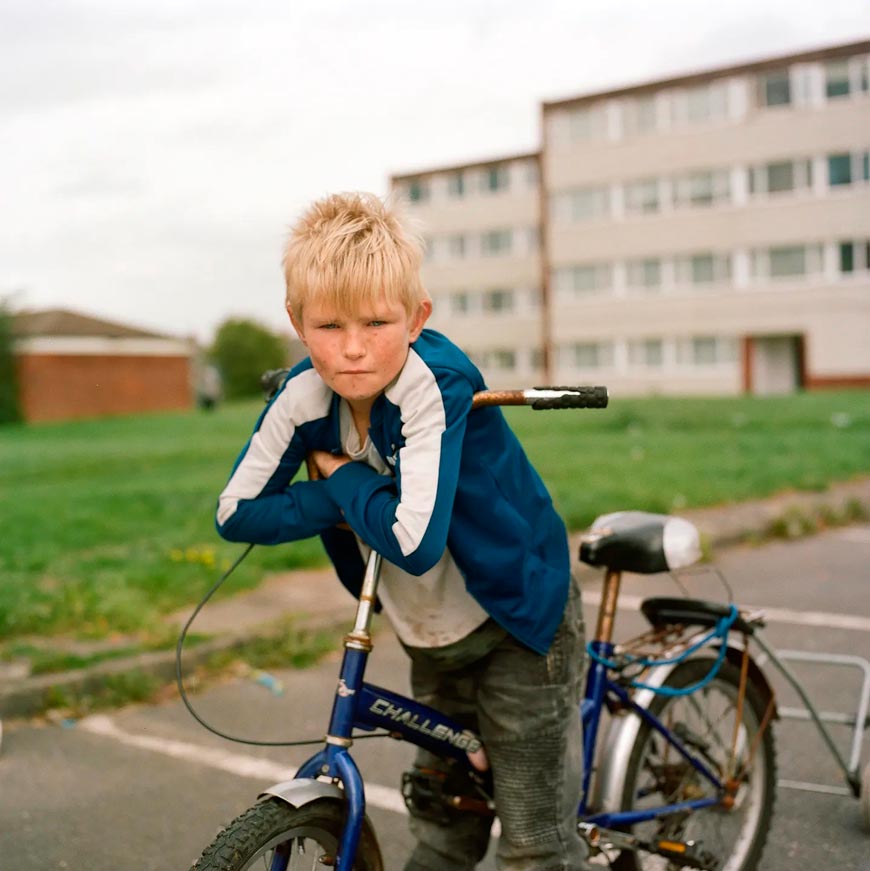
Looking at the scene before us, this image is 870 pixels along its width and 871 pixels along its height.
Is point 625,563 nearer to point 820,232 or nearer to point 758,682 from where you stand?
point 758,682

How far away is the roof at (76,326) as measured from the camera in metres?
50.8

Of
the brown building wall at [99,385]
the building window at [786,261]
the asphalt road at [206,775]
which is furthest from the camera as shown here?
the brown building wall at [99,385]

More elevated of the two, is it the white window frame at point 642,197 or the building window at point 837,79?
the building window at point 837,79

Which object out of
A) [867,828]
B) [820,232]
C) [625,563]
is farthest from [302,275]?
[820,232]

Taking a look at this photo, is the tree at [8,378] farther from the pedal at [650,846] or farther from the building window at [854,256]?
the pedal at [650,846]

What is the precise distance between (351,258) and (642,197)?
47.7 m

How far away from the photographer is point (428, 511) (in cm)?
215

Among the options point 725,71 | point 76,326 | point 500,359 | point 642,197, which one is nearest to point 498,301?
point 500,359

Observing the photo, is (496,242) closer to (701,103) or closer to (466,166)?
(466,166)

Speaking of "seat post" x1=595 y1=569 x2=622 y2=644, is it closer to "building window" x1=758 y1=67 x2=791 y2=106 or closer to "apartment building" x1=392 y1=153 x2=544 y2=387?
"building window" x1=758 y1=67 x2=791 y2=106

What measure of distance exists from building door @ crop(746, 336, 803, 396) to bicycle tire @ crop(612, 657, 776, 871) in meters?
43.6

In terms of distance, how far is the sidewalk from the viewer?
5098 millimetres

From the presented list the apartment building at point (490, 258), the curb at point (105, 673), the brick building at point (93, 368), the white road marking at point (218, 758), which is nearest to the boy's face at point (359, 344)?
the white road marking at point (218, 758)

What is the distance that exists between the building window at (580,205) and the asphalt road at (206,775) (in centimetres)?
4455
